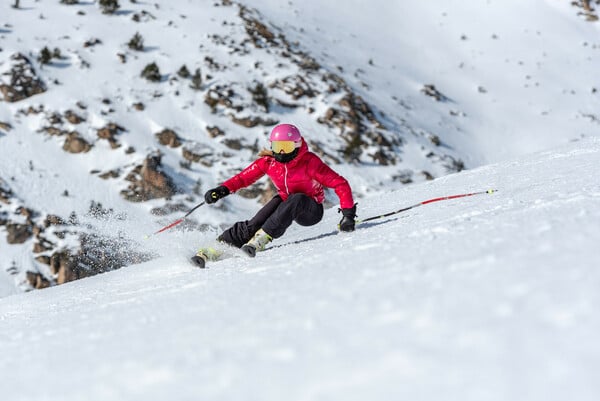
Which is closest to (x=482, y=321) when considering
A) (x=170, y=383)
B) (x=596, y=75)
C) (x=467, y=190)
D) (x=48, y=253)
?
(x=170, y=383)

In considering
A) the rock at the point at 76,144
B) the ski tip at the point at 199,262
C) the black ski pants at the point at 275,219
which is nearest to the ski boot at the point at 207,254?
the ski tip at the point at 199,262

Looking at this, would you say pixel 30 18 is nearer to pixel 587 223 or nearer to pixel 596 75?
pixel 587 223

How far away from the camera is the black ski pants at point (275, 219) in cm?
445

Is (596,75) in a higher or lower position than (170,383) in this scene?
lower

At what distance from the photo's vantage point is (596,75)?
977 inches

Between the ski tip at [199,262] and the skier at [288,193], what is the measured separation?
0.26 meters

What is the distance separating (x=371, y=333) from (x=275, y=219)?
3.11 m

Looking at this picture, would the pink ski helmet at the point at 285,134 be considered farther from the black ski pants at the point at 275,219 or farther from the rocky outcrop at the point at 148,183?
the rocky outcrop at the point at 148,183

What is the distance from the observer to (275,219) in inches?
175

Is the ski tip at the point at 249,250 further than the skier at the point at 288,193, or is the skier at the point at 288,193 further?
the skier at the point at 288,193

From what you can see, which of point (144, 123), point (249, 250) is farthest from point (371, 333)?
point (144, 123)

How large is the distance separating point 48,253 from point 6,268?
799 millimetres


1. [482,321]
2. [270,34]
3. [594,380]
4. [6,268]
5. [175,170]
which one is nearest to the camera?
[594,380]

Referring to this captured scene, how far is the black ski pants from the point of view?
4.45 m
